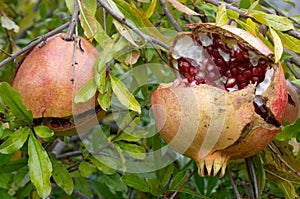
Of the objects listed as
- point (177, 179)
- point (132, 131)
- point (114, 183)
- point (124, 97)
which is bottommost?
point (114, 183)

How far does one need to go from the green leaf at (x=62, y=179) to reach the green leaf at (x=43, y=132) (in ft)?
0.80

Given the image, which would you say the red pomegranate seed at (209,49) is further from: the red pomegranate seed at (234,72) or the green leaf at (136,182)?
the green leaf at (136,182)

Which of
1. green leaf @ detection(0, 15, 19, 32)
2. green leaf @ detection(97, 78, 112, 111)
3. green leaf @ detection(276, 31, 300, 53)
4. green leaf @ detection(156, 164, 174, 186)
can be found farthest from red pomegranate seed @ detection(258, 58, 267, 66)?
green leaf @ detection(0, 15, 19, 32)

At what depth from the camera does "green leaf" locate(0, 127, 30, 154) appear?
1351 millimetres

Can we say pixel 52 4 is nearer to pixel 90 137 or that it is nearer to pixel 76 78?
pixel 90 137

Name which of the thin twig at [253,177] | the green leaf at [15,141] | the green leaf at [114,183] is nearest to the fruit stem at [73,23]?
the green leaf at [15,141]

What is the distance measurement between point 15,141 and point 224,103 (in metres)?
0.54

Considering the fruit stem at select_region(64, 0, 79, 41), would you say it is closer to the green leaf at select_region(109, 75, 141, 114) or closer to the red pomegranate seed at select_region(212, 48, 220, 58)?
the green leaf at select_region(109, 75, 141, 114)

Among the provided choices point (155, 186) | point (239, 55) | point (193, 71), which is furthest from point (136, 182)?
point (239, 55)

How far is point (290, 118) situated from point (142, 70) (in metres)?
0.50

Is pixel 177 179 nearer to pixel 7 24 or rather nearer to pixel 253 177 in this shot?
pixel 253 177

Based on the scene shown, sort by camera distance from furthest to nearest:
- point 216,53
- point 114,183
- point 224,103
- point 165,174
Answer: point 114,183 < point 165,174 < point 216,53 < point 224,103

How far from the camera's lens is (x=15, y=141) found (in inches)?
53.4

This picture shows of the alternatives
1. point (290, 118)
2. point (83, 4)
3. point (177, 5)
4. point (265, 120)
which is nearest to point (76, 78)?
point (83, 4)
